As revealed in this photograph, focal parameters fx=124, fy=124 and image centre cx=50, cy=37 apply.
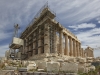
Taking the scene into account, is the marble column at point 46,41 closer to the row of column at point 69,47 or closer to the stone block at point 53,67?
the row of column at point 69,47

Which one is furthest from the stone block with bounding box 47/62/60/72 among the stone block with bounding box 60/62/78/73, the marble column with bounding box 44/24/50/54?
the marble column with bounding box 44/24/50/54

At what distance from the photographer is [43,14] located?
25.1m

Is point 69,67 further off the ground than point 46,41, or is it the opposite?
point 46,41

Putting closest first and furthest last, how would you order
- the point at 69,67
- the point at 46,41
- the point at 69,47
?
the point at 69,67 < the point at 46,41 < the point at 69,47

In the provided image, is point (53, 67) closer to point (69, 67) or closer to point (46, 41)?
point (69, 67)

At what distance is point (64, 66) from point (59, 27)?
21.1 metres

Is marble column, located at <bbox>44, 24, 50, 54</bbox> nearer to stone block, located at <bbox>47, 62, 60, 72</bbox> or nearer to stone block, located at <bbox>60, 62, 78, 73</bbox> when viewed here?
stone block, located at <bbox>47, 62, 60, 72</bbox>

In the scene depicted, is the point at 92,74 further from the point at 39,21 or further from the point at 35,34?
→ the point at 35,34

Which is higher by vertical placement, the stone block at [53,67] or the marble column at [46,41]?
the marble column at [46,41]

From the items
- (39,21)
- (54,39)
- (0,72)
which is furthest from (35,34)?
(0,72)

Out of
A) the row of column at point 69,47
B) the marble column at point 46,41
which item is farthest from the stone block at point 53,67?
the row of column at point 69,47

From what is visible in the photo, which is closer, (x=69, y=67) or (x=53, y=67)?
(x=69, y=67)

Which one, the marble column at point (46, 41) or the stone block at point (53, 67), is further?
the marble column at point (46, 41)

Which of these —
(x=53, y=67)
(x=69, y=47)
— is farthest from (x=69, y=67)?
(x=69, y=47)
